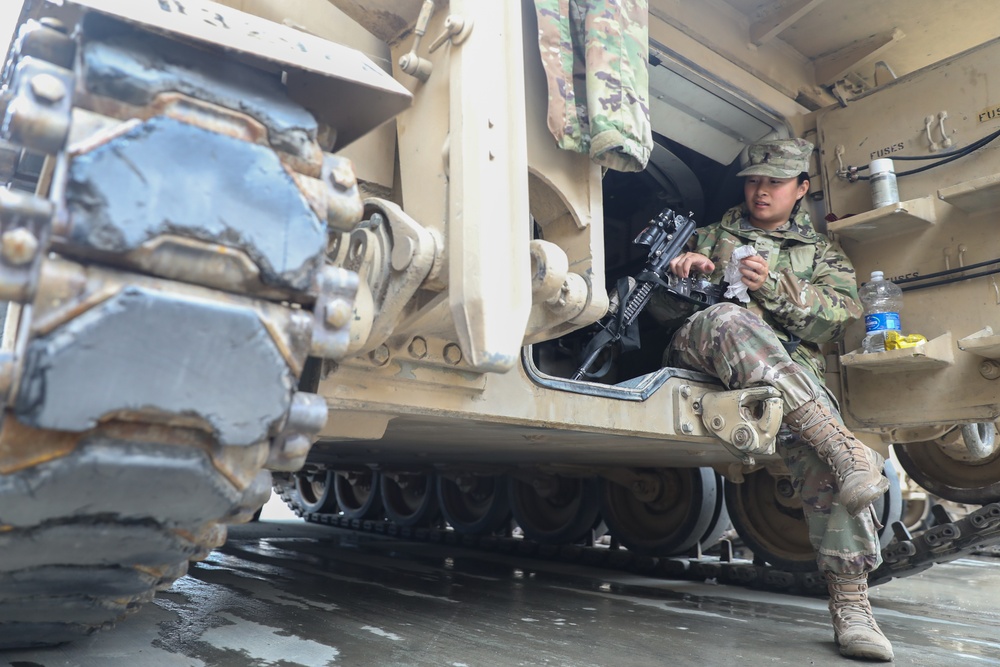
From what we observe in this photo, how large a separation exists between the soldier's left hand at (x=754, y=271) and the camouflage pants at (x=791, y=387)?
21 centimetres

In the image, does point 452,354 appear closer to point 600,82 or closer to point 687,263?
point 600,82

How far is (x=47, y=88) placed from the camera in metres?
0.81

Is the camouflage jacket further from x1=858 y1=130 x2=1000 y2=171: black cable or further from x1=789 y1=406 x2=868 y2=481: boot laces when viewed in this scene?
x1=789 y1=406 x2=868 y2=481: boot laces

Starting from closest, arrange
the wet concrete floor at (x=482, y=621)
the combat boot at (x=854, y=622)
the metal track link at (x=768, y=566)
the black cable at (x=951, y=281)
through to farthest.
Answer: the wet concrete floor at (x=482, y=621) → the combat boot at (x=854, y=622) → the black cable at (x=951, y=281) → the metal track link at (x=768, y=566)

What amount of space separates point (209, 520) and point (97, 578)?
9.7 inches

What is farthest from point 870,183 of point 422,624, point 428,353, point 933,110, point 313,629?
point 313,629

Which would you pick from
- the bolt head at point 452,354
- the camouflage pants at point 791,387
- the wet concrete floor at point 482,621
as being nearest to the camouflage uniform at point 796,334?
the camouflage pants at point 791,387

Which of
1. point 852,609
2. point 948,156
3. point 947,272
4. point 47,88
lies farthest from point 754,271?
point 47,88

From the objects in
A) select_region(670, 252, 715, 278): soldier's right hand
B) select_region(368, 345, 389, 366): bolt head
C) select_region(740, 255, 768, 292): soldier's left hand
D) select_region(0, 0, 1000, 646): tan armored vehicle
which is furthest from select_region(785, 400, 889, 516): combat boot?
select_region(368, 345, 389, 366): bolt head

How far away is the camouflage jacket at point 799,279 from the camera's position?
8.87 feet

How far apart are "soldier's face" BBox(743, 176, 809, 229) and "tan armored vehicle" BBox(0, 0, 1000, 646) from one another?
20 centimetres

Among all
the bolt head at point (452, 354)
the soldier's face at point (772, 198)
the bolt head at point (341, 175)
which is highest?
the soldier's face at point (772, 198)

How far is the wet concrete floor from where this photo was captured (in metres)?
1.91

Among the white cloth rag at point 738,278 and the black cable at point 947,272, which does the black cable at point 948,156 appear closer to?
the black cable at point 947,272
